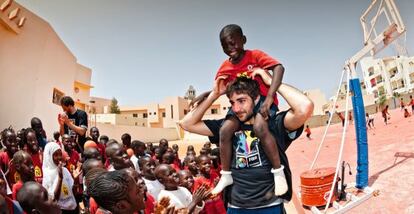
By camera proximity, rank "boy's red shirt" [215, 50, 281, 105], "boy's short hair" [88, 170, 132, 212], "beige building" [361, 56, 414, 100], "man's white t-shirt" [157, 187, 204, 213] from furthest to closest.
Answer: "beige building" [361, 56, 414, 100]
"man's white t-shirt" [157, 187, 204, 213]
"boy's red shirt" [215, 50, 281, 105]
"boy's short hair" [88, 170, 132, 212]

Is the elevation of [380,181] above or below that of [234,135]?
below

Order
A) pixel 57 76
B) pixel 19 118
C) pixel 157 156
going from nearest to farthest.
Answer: pixel 157 156, pixel 19 118, pixel 57 76

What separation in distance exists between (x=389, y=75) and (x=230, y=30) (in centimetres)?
6609

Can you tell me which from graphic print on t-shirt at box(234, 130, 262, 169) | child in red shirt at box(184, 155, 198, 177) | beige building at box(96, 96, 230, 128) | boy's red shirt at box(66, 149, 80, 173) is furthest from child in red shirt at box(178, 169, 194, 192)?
beige building at box(96, 96, 230, 128)

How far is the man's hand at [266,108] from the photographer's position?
1.98 metres

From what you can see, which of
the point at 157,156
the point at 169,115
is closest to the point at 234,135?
the point at 157,156

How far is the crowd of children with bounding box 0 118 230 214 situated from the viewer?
1.88 meters

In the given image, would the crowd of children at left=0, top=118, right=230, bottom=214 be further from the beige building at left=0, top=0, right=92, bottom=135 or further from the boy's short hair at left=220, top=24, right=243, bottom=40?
the beige building at left=0, top=0, right=92, bottom=135

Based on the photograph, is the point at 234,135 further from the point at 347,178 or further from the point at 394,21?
the point at 394,21

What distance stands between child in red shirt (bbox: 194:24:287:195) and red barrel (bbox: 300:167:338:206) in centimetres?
556

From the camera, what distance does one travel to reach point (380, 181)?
823 centimetres

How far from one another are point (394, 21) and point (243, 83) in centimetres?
1011

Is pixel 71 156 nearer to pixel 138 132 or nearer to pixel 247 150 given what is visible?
pixel 247 150

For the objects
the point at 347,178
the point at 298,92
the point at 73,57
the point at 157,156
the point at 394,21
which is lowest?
the point at 347,178
